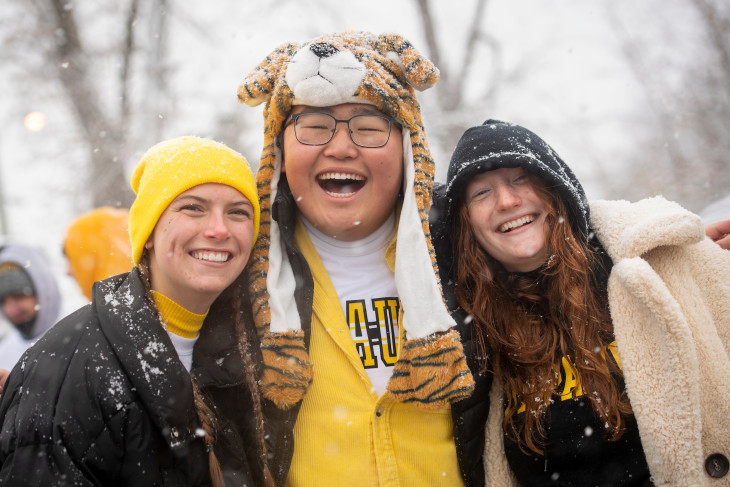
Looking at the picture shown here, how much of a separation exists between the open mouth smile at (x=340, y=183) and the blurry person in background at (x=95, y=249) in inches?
77.9

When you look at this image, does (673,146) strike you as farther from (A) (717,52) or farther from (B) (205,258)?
(B) (205,258)

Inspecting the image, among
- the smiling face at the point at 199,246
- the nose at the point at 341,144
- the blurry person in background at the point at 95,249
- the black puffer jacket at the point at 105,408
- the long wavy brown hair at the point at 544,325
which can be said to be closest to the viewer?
the black puffer jacket at the point at 105,408

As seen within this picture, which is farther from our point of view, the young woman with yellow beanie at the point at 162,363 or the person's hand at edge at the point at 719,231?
the person's hand at edge at the point at 719,231

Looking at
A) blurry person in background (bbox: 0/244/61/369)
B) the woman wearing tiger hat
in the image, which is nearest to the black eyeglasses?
the woman wearing tiger hat

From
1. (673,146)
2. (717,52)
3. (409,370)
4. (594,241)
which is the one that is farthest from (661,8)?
(409,370)

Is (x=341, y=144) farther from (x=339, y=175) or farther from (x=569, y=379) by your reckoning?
(x=569, y=379)

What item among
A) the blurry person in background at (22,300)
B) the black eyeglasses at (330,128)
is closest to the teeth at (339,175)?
the black eyeglasses at (330,128)

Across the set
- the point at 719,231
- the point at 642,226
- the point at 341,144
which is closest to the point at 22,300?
the point at 341,144

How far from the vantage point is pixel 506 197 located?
87.7 inches

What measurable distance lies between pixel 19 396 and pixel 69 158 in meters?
9.47

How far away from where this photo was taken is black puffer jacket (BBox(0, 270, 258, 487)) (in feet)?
5.13

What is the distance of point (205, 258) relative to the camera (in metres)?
2.00

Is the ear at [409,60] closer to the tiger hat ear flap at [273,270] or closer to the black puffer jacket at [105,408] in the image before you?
the tiger hat ear flap at [273,270]

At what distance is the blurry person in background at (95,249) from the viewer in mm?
3635
